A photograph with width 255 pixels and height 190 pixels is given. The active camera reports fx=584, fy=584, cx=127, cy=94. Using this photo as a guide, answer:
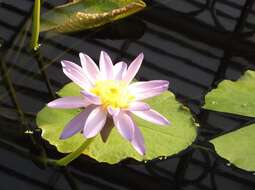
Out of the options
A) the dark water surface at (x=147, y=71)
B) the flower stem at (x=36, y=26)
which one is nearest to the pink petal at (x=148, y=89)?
the dark water surface at (x=147, y=71)

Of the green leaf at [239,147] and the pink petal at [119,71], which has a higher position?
the pink petal at [119,71]

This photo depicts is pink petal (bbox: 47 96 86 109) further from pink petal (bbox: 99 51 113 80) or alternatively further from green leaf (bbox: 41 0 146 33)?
green leaf (bbox: 41 0 146 33)

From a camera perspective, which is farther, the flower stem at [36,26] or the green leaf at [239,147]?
the flower stem at [36,26]

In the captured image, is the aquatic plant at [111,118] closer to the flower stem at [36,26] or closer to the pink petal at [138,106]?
the pink petal at [138,106]

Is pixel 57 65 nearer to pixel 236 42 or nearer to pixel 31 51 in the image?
pixel 31 51

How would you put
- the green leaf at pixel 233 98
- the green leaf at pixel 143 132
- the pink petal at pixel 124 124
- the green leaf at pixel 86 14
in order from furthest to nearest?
the green leaf at pixel 86 14 < the green leaf at pixel 233 98 < the green leaf at pixel 143 132 < the pink petal at pixel 124 124

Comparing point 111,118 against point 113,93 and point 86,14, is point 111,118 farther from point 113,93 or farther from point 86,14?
point 86,14

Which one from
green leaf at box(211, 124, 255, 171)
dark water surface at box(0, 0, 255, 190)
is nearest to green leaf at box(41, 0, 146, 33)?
dark water surface at box(0, 0, 255, 190)
